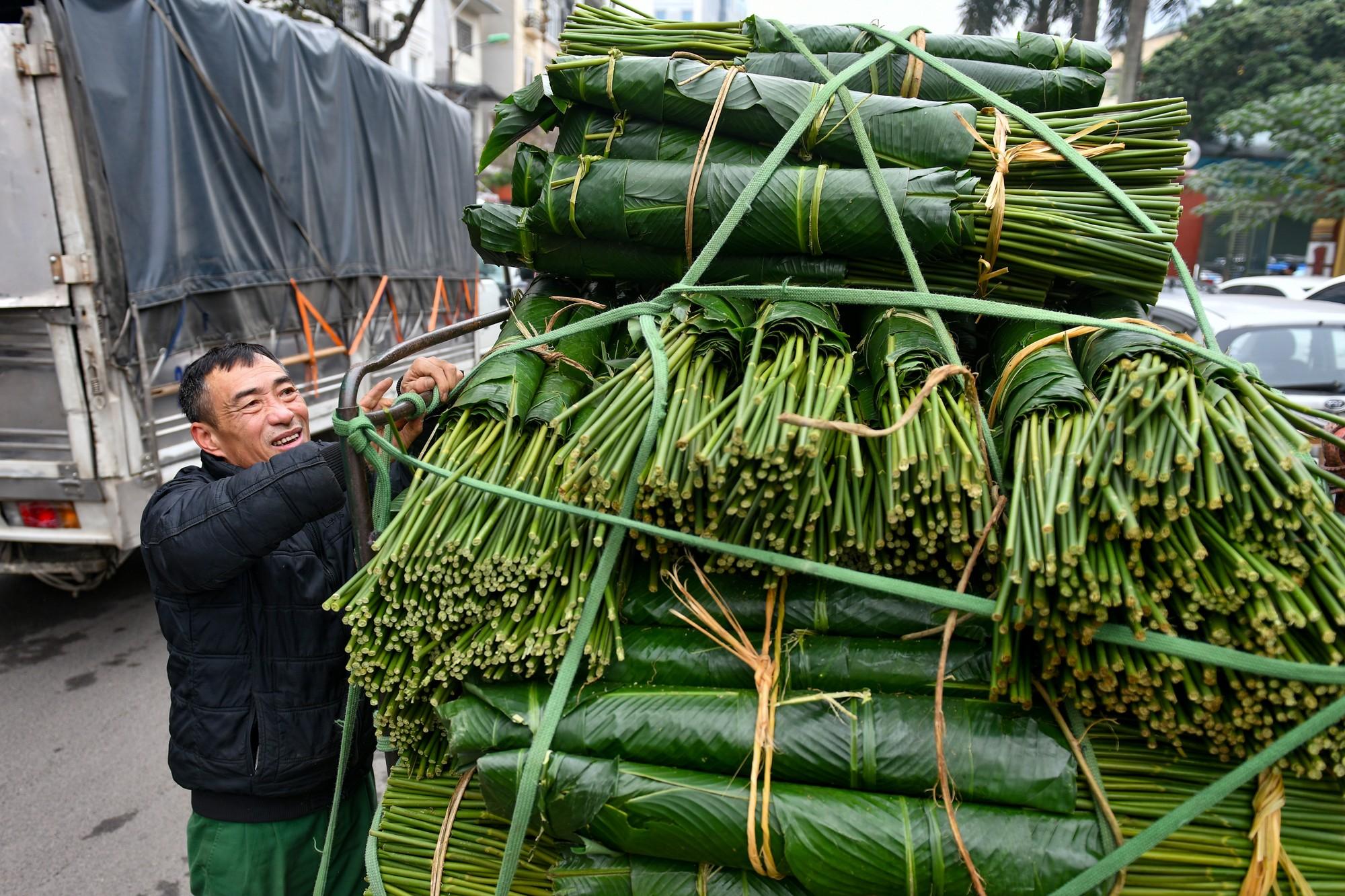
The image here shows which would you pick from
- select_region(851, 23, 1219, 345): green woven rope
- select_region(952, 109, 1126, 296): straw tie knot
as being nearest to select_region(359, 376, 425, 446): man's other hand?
select_region(952, 109, 1126, 296): straw tie knot

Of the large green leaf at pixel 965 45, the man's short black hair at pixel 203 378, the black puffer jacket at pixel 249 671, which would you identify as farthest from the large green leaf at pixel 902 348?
the man's short black hair at pixel 203 378

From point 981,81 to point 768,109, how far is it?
568mm

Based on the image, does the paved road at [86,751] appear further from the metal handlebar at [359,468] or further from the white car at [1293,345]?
the white car at [1293,345]

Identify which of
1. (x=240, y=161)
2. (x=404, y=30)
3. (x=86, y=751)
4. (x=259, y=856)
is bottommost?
(x=86, y=751)

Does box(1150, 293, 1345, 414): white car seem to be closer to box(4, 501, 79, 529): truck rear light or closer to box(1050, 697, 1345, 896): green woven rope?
box(1050, 697, 1345, 896): green woven rope

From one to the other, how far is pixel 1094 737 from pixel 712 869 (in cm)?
60

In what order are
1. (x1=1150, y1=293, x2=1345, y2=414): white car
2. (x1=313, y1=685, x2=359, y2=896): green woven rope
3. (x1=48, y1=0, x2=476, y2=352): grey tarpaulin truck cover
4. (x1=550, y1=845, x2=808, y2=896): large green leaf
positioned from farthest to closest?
(x1=1150, y1=293, x2=1345, y2=414): white car → (x1=48, y1=0, x2=476, y2=352): grey tarpaulin truck cover → (x1=313, y1=685, x2=359, y2=896): green woven rope → (x1=550, y1=845, x2=808, y2=896): large green leaf

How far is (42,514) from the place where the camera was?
393 centimetres

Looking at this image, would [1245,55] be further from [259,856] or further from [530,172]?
[259,856]

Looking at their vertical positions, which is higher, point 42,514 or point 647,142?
point 647,142

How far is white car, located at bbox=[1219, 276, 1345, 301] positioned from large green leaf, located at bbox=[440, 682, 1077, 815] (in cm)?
1003

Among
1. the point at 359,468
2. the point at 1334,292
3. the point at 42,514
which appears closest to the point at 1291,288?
the point at 1334,292

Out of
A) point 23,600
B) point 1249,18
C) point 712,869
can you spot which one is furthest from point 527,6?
point 712,869

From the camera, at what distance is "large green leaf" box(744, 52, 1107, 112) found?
186cm
